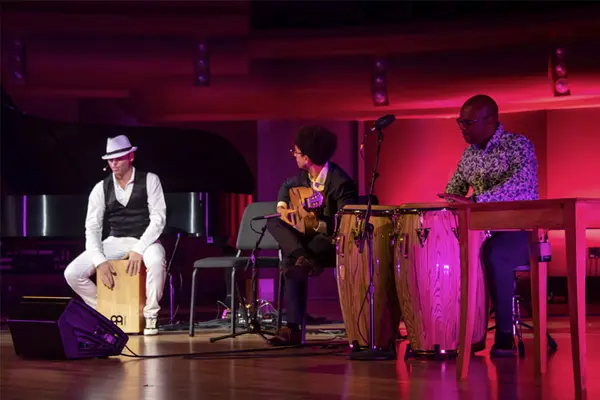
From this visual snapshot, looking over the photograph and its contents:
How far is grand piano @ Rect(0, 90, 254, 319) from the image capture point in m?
7.34

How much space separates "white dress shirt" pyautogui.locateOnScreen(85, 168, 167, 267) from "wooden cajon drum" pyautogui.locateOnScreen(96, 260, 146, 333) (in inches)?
6.2

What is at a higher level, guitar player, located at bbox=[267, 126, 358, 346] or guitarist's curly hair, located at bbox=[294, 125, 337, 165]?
guitarist's curly hair, located at bbox=[294, 125, 337, 165]

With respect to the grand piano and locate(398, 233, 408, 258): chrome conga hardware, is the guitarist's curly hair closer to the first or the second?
locate(398, 233, 408, 258): chrome conga hardware

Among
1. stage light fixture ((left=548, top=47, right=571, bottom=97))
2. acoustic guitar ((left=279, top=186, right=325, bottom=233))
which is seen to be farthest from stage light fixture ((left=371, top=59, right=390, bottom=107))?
acoustic guitar ((left=279, top=186, right=325, bottom=233))

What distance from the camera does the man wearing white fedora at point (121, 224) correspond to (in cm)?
641

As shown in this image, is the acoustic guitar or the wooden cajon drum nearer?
the acoustic guitar

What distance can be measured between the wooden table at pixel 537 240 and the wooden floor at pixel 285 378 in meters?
0.13

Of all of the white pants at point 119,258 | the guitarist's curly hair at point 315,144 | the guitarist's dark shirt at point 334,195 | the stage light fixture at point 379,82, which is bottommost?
the white pants at point 119,258

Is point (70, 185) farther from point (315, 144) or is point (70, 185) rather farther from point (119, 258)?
point (315, 144)

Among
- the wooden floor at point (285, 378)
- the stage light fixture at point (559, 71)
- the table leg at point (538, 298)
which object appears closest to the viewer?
the wooden floor at point (285, 378)

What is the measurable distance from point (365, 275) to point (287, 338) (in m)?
0.83

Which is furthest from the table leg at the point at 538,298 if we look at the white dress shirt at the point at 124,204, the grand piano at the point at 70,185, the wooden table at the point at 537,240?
the grand piano at the point at 70,185

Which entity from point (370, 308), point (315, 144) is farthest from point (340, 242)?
point (315, 144)

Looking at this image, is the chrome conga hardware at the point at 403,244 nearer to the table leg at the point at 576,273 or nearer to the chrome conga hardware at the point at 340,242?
the chrome conga hardware at the point at 340,242
